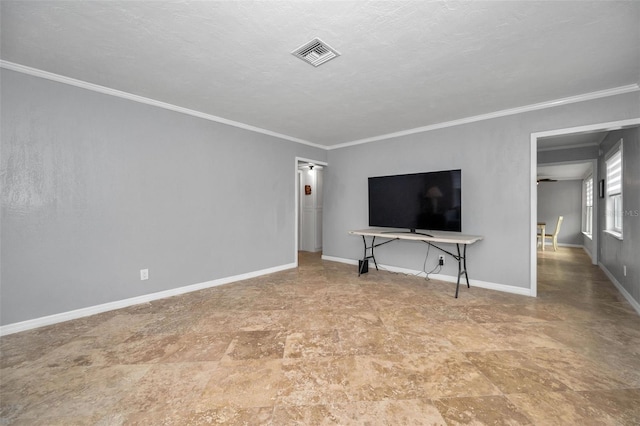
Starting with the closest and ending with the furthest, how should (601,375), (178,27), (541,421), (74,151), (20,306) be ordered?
(541,421), (601,375), (178,27), (20,306), (74,151)

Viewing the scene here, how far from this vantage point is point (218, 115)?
3652mm

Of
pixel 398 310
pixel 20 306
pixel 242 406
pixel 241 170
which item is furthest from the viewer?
pixel 241 170

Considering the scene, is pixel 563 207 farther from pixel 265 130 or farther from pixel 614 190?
pixel 265 130

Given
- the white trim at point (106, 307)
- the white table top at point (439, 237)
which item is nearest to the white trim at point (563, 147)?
the white table top at point (439, 237)

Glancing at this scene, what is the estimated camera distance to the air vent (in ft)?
6.63

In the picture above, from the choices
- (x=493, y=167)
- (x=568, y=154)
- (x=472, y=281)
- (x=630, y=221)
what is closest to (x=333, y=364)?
(x=472, y=281)

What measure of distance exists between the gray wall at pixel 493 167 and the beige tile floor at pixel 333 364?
63 cm

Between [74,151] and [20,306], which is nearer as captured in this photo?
[20,306]

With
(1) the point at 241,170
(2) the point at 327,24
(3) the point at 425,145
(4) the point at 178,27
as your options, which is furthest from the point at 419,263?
(4) the point at 178,27

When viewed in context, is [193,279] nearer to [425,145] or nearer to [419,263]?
[419,263]

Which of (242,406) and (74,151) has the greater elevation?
(74,151)

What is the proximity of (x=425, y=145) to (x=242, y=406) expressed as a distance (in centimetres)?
414

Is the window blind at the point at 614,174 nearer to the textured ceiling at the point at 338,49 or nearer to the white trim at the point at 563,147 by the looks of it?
the white trim at the point at 563,147

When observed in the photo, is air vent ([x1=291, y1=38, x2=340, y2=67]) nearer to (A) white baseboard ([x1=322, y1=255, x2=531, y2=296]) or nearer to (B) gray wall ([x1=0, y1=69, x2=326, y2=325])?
(B) gray wall ([x1=0, y1=69, x2=326, y2=325])
